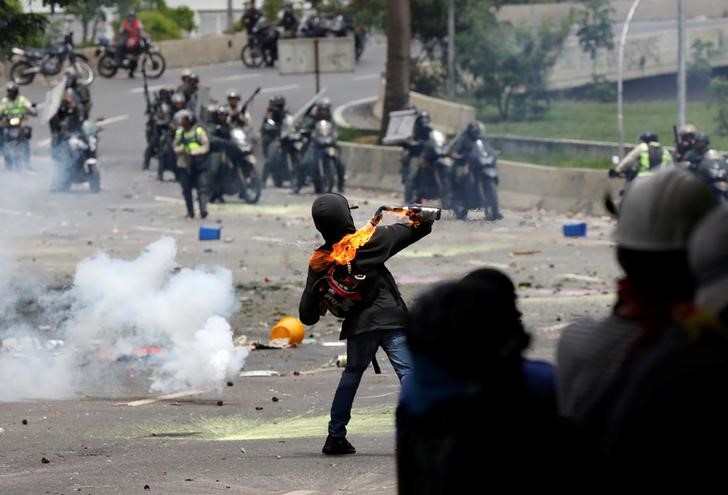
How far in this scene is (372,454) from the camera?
29.6ft

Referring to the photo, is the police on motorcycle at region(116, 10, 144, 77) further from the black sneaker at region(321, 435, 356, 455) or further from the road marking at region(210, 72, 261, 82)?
the black sneaker at region(321, 435, 356, 455)

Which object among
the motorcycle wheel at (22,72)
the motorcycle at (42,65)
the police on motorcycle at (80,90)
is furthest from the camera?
the motorcycle wheel at (22,72)

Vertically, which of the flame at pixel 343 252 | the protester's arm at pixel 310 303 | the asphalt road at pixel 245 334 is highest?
the flame at pixel 343 252

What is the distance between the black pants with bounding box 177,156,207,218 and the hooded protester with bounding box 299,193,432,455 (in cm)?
1562

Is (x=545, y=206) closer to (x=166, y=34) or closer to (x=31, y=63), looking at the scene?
(x=31, y=63)

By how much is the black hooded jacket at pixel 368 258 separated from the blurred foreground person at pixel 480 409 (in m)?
5.19

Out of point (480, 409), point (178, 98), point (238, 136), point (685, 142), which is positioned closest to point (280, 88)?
point (178, 98)

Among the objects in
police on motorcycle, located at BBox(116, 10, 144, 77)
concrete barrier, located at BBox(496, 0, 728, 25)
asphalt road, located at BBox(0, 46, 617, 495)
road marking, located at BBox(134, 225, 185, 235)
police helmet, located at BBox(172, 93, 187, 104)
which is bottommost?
road marking, located at BBox(134, 225, 185, 235)

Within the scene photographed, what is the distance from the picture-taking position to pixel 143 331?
43.3ft

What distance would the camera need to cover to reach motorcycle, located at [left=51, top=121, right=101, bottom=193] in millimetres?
28391

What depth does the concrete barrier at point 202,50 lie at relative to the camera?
4972 centimetres

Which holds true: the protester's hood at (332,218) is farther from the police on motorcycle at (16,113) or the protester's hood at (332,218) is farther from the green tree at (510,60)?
the green tree at (510,60)

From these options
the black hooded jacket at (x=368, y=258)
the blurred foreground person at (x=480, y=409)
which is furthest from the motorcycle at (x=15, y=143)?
the blurred foreground person at (x=480, y=409)

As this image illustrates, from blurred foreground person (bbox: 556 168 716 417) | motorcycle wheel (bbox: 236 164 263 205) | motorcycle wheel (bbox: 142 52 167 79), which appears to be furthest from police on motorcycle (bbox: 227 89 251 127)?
blurred foreground person (bbox: 556 168 716 417)
